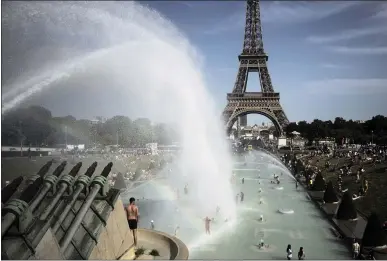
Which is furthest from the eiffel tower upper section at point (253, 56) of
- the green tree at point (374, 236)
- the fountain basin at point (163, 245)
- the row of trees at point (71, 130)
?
the fountain basin at point (163, 245)

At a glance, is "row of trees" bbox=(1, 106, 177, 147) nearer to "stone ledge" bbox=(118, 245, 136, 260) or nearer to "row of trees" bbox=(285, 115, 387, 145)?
"stone ledge" bbox=(118, 245, 136, 260)

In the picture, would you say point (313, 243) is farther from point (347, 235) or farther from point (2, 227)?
point (2, 227)

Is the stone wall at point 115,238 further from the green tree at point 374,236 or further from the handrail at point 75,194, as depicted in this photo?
the green tree at point 374,236

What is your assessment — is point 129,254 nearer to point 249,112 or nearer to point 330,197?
point 330,197

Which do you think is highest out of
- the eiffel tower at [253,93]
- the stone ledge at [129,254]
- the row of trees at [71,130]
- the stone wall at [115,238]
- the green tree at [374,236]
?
the eiffel tower at [253,93]

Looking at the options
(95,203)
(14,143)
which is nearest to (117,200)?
(95,203)

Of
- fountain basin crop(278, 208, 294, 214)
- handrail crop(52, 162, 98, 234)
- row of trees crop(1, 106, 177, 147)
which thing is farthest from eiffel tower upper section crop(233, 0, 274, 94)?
handrail crop(52, 162, 98, 234)
